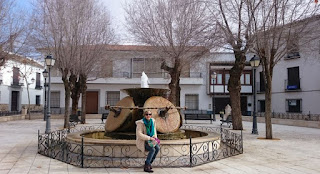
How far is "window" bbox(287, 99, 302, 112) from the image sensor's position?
85.3 ft

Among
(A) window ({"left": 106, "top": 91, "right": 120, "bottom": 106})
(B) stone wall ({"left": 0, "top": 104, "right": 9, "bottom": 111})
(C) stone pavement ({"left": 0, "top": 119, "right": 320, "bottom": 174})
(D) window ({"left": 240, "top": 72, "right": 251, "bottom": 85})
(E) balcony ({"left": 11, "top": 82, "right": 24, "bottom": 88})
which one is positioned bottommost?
(C) stone pavement ({"left": 0, "top": 119, "right": 320, "bottom": 174})

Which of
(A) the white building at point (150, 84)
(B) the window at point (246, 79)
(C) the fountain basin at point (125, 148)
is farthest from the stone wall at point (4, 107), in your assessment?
(C) the fountain basin at point (125, 148)

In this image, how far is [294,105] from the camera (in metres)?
26.5

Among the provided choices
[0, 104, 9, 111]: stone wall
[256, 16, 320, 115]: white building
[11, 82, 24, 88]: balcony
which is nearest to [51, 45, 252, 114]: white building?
[256, 16, 320, 115]: white building

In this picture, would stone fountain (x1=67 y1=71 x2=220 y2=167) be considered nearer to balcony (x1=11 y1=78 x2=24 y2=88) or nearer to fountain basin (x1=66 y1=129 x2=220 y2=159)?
fountain basin (x1=66 y1=129 x2=220 y2=159)

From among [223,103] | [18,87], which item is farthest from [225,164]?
[18,87]

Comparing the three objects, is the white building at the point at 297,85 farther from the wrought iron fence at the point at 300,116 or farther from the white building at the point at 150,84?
the white building at the point at 150,84

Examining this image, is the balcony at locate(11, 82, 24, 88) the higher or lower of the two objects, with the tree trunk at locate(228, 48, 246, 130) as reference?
higher

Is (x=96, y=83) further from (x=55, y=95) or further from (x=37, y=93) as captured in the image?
(x=37, y=93)

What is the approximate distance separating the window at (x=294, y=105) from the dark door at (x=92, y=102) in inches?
804

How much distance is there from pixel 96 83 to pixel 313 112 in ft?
71.3

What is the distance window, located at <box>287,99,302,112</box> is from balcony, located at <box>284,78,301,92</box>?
44.3 inches

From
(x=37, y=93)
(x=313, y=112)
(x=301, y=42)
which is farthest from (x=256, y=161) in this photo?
(x=37, y=93)

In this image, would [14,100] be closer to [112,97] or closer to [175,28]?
[112,97]
